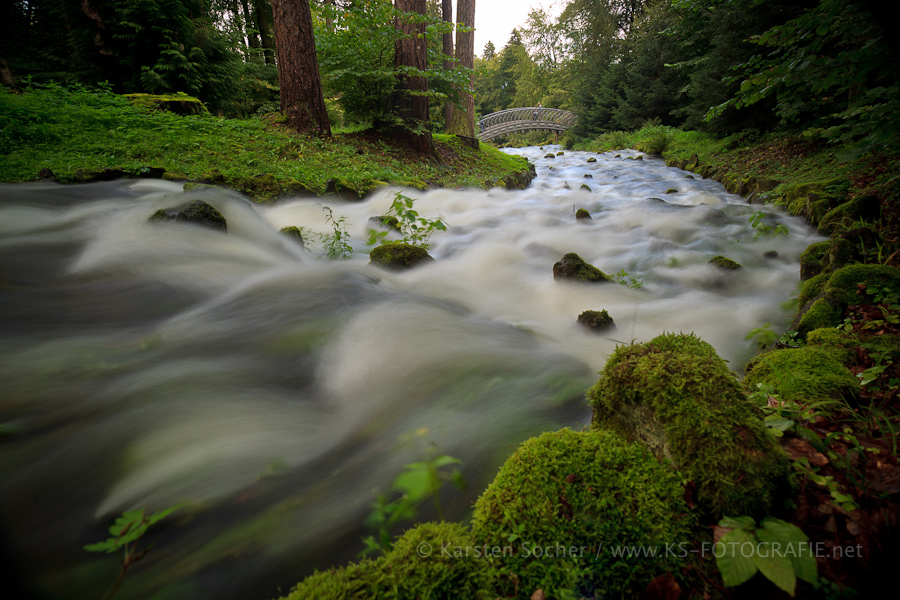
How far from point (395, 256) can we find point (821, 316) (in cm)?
389

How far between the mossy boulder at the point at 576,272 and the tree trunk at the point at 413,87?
631 centimetres

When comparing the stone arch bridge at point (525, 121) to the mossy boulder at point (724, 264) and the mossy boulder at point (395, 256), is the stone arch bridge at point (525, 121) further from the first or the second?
the mossy boulder at point (395, 256)

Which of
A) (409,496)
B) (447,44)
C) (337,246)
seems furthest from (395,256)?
(447,44)

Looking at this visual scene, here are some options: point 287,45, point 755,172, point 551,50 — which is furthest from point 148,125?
point 551,50

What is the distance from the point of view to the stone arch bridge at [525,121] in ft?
108

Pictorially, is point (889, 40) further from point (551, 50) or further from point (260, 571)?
point (551, 50)

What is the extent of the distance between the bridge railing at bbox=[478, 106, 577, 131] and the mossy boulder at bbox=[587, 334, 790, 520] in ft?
113

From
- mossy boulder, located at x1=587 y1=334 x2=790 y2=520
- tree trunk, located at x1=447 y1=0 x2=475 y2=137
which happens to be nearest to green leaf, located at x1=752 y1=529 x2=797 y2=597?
mossy boulder, located at x1=587 y1=334 x2=790 y2=520

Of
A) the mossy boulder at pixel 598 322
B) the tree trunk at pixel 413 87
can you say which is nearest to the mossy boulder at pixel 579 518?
the mossy boulder at pixel 598 322

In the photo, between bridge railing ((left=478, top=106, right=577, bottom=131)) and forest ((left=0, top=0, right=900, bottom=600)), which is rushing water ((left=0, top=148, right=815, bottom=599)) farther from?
bridge railing ((left=478, top=106, right=577, bottom=131))

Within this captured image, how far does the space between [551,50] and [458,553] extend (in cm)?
5175

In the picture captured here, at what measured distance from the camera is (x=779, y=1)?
9.22 m

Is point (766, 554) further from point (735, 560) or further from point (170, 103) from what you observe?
point (170, 103)

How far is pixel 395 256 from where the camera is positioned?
4.69 meters
